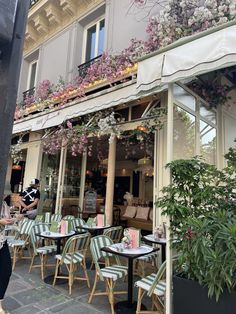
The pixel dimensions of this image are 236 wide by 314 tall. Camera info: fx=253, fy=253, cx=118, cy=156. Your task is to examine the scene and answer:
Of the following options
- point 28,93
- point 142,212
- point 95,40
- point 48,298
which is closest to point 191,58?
point 48,298

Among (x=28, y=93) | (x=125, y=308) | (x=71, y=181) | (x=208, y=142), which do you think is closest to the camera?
(x=125, y=308)

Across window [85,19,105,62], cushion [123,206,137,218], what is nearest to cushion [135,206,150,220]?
cushion [123,206,137,218]

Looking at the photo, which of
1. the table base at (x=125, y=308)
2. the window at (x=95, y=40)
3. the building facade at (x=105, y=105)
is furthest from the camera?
the window at (x=95, y=40)

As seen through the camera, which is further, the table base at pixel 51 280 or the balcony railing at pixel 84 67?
the balcony railing at pixel 84 67

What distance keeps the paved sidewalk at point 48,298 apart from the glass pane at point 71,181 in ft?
12.0

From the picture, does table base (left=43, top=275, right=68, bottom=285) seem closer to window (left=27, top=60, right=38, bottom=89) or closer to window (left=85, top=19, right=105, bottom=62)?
window (left=85, top=19, right=105, bottom=62)

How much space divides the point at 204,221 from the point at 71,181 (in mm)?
6322

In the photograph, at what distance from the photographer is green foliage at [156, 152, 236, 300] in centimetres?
246

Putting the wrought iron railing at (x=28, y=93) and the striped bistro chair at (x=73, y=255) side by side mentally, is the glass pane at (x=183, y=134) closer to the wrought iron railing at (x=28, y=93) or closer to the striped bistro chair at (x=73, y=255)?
the striped bistro chair at (x=73, y=255)

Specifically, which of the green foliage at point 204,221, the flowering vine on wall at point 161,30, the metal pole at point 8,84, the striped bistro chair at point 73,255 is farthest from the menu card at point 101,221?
the metal pole at point 8,84

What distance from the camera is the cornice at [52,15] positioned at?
8.87 meters

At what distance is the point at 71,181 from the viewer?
8.54m

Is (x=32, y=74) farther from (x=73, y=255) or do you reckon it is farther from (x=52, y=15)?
(x=73, y=255)

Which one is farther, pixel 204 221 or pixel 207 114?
pixel 207 114
